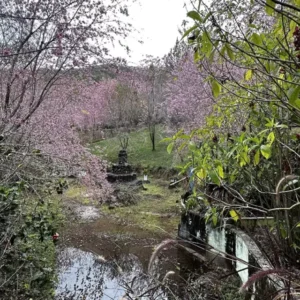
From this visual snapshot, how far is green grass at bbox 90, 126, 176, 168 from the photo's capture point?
1686 cm

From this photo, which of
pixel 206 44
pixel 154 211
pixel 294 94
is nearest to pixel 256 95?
pixel 206 44

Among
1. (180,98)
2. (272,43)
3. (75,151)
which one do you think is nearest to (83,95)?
(75,151)

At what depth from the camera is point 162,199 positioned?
1218cm

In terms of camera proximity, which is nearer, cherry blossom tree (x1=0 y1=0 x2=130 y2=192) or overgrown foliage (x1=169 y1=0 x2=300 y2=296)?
overgrown foliage (x1=169 y1=0 x2=300 y2=296)

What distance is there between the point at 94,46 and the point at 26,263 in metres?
3.32

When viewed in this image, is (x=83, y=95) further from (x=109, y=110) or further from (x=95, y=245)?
(x=109, y=110)

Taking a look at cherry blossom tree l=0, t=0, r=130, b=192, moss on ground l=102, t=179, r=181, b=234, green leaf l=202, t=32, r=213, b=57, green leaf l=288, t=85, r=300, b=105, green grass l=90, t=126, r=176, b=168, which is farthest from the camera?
green grass l=90, t=126, r=176, b=168

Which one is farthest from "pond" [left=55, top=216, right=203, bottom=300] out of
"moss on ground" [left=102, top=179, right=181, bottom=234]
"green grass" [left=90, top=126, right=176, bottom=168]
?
"green grass" [left=90, top=126, right=176, bottom=168]

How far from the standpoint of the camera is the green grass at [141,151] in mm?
16859

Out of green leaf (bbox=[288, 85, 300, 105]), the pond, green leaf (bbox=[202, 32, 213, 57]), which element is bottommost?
the pond

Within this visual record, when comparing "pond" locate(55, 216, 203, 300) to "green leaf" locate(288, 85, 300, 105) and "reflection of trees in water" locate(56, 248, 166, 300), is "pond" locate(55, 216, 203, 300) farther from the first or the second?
"green leaf" locate(288, 85, 300, 105)

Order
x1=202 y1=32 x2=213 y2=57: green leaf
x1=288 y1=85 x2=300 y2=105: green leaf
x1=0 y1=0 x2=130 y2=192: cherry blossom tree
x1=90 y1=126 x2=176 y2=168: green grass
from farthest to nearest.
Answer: x1=90 y1=126 x2=176 y2=168: green grass
x1=0 y1=0 x2=130 y2=192: cherry blossom tree
x1=202 y1=32 x2=213 y2=57: green leaf
x1=288 y1=85 x2=300 y2=105: green leaf

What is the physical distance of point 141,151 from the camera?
1916 cm

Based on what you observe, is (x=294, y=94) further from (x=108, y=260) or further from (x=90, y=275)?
(x=108, y=260)
